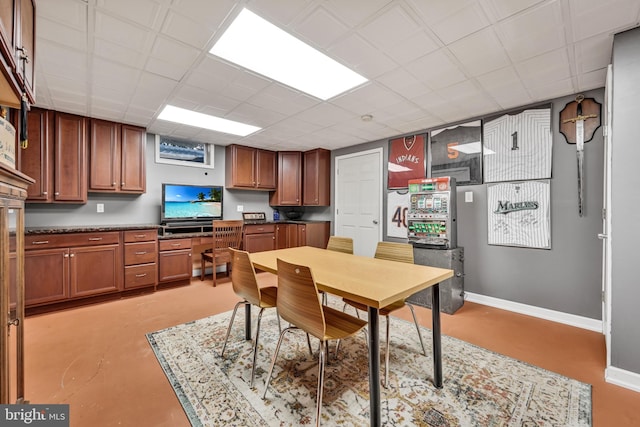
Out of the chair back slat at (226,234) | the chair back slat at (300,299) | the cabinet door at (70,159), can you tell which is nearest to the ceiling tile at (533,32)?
the chair back slat at (300,299)

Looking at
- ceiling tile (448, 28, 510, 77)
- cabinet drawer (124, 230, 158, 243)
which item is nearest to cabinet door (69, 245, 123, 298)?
cabinet drawer (124, 230, 158, 243)

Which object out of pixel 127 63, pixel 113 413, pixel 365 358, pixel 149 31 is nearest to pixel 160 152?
pixel 127 63

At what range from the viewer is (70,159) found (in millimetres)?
3461

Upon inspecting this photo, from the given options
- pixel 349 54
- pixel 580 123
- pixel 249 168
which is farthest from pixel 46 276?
pixel 580 123

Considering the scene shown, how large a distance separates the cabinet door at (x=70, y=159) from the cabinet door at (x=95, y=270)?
0.74 m

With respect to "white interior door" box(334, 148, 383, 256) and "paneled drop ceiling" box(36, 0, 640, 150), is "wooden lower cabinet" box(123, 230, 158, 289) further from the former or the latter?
"white interior door" box(334, 148, 383, 256)

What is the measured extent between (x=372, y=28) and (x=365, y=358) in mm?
2491

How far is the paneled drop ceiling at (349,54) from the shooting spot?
1.67 metres

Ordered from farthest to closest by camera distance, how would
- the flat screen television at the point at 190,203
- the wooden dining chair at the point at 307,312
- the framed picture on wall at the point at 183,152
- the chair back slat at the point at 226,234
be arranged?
the framed picture on wall at the point at 183,152 < the flat screen television at the point at 190,203 < the chair back slat at the point at 226,234 < the wooden dining chair at the point at 307,312

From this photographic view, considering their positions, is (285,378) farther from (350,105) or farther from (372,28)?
(350,105)

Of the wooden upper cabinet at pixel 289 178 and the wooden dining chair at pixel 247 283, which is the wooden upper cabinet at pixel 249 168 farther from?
the wooden dining chair at pixel 247 283

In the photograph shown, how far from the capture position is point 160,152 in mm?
4477

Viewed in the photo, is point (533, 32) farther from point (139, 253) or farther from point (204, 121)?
point (139, 253)

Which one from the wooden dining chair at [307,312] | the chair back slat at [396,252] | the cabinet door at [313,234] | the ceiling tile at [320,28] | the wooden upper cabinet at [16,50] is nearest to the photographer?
the wooden upper cabinet at [16,50]
